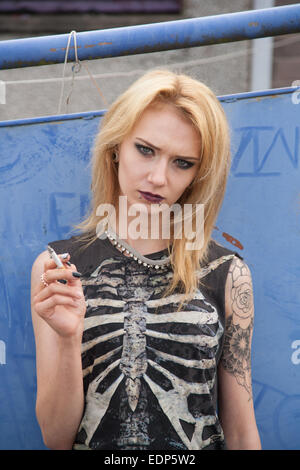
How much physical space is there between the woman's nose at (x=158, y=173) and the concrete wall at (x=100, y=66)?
197 centimetres

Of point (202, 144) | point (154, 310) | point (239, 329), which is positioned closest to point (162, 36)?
point (202, 144)

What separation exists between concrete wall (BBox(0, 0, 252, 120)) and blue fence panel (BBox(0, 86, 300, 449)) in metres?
1.68

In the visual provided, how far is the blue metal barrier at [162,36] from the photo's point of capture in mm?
1628

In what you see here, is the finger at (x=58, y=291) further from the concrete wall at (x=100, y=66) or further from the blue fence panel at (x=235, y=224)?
the concrete wall at (x=100, y=66)

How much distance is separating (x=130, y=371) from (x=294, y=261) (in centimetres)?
76

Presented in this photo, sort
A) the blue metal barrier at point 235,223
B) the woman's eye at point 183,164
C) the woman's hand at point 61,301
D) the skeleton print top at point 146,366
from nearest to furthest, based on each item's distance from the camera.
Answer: the woman's hand at point 61,301, the skeleton print top at point 146,366, the woman's eye at point 183,164, the blue metal barrier at point 235,223

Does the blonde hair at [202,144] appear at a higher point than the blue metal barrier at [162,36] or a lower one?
lower

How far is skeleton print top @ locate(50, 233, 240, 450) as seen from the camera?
154 centimetres

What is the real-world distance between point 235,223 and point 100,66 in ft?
6.92

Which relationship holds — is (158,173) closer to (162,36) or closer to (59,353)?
(162,36)

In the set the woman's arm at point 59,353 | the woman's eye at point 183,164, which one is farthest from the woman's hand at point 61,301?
the woman's eye at point 183,164

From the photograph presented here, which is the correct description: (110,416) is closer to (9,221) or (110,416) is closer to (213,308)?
(213,308)

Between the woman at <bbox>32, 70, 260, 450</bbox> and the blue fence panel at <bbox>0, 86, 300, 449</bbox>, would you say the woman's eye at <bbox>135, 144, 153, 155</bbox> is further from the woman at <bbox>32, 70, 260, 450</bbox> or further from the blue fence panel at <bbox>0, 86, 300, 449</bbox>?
the blue fence panel at <bbox>0, 86, 300, 449</bbox>

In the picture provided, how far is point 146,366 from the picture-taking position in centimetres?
158
